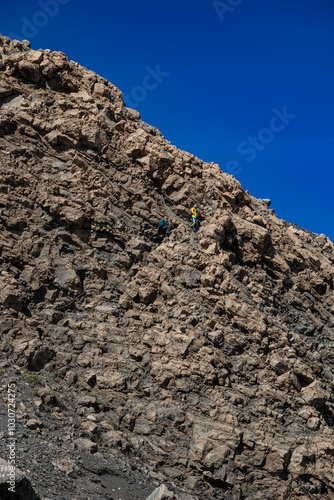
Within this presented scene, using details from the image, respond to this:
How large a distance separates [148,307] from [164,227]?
426cm

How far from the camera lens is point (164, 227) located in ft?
69.1

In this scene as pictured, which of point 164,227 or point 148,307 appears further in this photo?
point 164,227

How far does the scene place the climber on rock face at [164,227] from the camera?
2094cm

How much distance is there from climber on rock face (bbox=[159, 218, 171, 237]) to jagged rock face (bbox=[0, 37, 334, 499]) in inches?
15.8

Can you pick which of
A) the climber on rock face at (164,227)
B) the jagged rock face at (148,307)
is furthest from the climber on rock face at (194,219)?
the climber on rock face at (164,227)

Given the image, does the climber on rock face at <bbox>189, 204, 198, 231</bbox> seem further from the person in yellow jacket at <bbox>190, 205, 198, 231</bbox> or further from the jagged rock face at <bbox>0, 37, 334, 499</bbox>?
the jagged rock face at <bbox>0, 37, 334, 499</bbox>

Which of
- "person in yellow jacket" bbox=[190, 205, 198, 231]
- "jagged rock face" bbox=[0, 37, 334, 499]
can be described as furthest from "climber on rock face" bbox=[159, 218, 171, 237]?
"person in yellow jacket" bbox=[190, 205, 198, 231]

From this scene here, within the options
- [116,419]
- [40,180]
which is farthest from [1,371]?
[40,180]

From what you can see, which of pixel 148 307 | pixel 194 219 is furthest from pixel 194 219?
pixel 148 307

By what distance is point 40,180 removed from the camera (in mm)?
20016

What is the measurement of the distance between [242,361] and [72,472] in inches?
313

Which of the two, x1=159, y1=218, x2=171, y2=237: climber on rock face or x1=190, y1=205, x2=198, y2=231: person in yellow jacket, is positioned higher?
x1=190, y1=205, x2=198, y2=231: person in yellow jacket

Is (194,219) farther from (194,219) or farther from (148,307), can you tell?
(148,307)

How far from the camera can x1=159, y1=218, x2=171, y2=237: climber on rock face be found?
2094 cm
